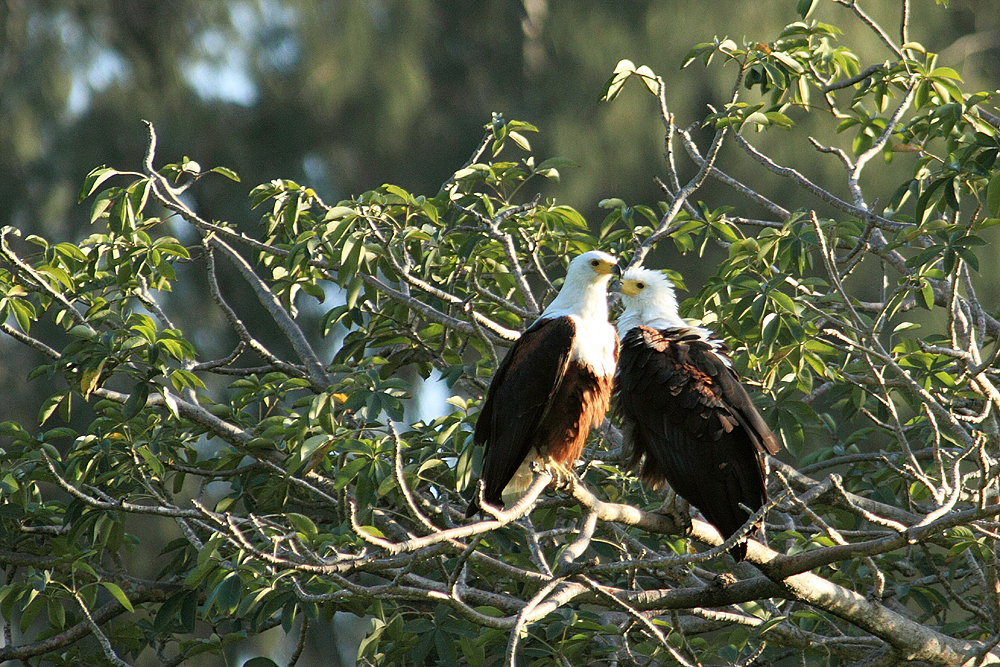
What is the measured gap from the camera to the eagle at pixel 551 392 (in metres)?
2.99

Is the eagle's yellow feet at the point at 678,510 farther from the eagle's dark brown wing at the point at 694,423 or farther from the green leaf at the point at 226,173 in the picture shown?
the green leaf at the point at 226,173

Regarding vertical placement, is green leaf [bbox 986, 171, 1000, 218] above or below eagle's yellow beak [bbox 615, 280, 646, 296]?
above

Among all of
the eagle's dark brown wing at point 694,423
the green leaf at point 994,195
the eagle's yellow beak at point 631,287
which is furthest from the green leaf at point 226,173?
the green leaf at point 994,195

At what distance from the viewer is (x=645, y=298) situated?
341cm

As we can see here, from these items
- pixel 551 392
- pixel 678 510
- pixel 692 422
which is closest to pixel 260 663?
pixel 551 392

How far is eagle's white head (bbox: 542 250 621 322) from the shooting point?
3229mm

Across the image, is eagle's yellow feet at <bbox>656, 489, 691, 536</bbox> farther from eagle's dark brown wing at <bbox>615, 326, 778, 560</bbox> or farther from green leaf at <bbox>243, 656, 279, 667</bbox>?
green leaf at <bbox>243, 656, 279, 667</bbox>

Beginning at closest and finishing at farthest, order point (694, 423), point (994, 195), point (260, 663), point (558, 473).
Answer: point (994, 195), point (558, 473), point (694, 423), point (260, 663)

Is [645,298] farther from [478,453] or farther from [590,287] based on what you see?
[478,453]

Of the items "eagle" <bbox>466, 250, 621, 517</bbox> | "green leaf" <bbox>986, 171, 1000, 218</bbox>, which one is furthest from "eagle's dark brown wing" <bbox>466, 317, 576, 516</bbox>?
"green leaf" <bbox>986, 171, 1000, 218</bbox>

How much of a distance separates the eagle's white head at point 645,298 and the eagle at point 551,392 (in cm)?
19

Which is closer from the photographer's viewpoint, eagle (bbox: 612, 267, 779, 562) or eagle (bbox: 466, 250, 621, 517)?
eagle (bbox: 612, 267, 779, 562)

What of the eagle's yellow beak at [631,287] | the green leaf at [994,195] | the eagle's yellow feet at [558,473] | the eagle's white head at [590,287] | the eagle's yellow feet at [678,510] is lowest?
the eagle's yellow feet at [678,510]

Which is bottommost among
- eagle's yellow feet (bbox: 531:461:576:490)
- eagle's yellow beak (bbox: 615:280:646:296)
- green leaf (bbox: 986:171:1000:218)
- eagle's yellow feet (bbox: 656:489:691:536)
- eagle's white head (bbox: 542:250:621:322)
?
eagle's yellow feet (bbox: 656:489:691:536)
